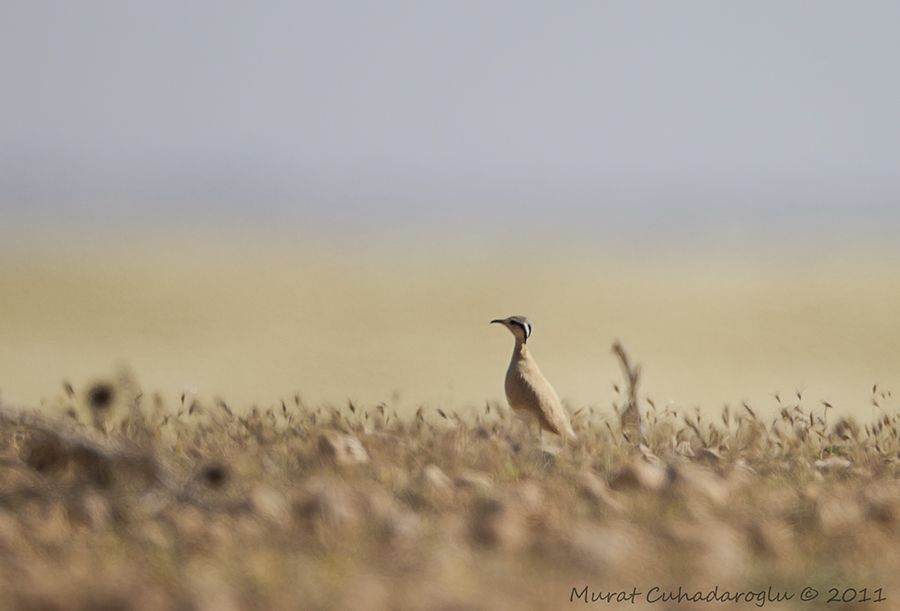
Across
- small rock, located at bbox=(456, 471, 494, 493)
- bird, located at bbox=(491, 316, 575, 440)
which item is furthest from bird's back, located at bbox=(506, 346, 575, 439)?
small rock, located at bbox=(456, 471, 494, 493)

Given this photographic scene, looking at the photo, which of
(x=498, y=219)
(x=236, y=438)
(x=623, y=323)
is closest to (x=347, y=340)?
(x=623, y=323)

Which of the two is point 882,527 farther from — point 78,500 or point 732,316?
point 732,316

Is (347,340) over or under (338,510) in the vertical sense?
under

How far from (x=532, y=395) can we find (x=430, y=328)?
3275 cm

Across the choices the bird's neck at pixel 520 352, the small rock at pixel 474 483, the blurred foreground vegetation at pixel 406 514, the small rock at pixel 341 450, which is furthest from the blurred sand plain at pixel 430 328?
the small rock at pixel 474 483

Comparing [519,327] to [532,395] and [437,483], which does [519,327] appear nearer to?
[532,395]

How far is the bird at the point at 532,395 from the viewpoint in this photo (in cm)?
795

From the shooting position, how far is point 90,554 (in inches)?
192

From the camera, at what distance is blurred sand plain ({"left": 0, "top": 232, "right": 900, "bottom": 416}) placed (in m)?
29.9

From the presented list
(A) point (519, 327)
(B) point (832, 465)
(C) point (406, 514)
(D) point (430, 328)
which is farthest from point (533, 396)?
(D) point (430, 328)

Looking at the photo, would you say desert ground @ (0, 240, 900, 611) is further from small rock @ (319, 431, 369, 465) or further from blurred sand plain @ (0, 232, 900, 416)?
blurred sand plain @ (0, 232, 900, 416)

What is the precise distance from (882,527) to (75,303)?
138 feet

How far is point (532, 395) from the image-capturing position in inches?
313

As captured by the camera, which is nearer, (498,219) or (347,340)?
(347,340)
